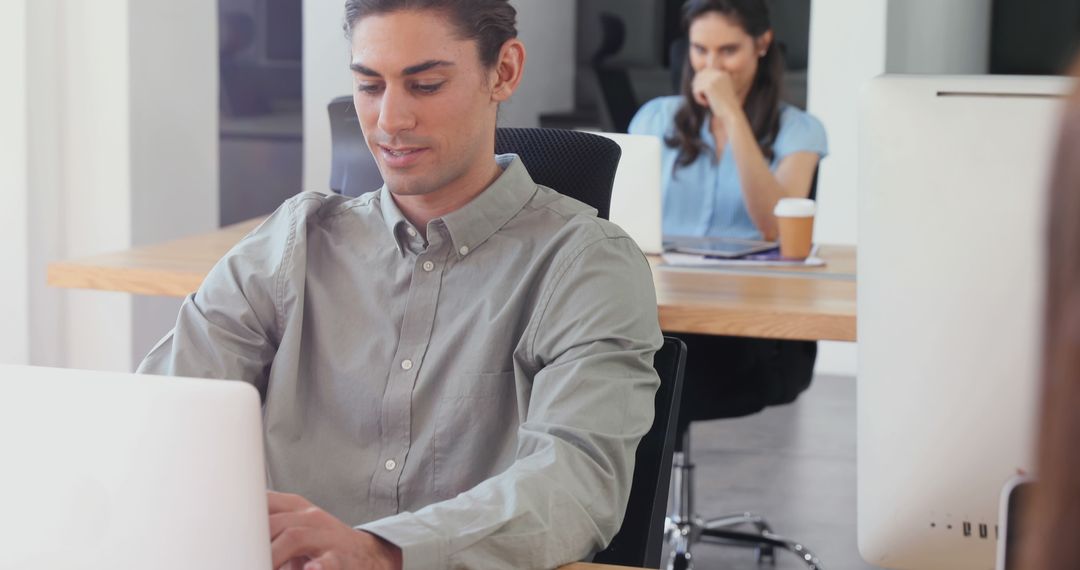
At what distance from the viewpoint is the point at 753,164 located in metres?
3.31

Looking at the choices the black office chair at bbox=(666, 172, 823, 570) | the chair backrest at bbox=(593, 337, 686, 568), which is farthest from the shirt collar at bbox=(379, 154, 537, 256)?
the black office chair at bbox=(666, 172, 823, 570)

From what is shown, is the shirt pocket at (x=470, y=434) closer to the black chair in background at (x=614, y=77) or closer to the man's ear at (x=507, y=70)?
the man's ear at (x=507, y=70)

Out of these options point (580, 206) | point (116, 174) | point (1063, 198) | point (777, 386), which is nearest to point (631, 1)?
point (116, 174)

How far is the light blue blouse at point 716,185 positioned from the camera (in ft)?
11.4

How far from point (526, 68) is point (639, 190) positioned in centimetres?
314

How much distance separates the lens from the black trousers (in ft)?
9.02

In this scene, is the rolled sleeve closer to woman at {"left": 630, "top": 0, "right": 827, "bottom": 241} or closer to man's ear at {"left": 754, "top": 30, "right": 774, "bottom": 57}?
woman at {"left": 630, "top": 0, "right": 827, "bottom": 241}

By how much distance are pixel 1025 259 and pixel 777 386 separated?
178 centimetres

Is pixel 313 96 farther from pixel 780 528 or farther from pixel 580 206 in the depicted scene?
pixel 580 206

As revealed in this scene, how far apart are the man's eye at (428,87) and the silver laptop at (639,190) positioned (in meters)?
0.92

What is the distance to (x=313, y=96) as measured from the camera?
5430mm

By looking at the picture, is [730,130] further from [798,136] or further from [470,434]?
[470,434]

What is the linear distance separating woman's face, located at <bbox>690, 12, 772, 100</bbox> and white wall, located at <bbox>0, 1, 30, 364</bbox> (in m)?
1.74

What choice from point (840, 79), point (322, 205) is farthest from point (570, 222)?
point (840, 79)
